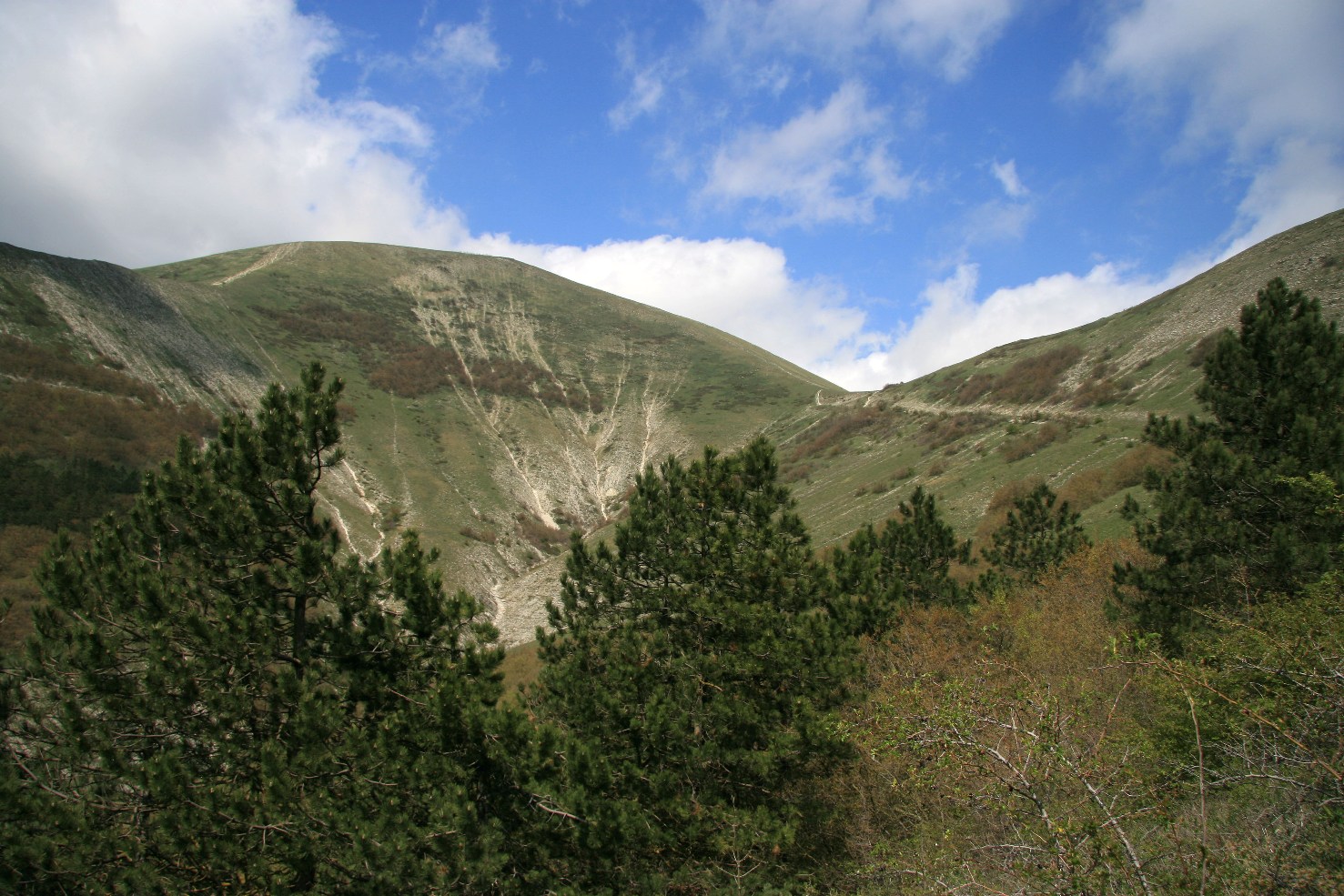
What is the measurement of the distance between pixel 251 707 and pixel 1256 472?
60.1 ft

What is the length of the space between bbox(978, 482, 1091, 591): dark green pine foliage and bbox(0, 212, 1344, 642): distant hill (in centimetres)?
561

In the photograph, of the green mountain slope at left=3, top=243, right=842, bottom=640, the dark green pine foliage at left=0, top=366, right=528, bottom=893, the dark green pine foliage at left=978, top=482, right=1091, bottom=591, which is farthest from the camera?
the green mountain slope at left=3, top=243, right=842, bottom=640

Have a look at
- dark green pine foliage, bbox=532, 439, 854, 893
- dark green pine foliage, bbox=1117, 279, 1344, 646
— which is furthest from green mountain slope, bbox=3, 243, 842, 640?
dark green pine foliage, bbox=1117, 279, 1344, 646

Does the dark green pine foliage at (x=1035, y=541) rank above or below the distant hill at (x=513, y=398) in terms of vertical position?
below

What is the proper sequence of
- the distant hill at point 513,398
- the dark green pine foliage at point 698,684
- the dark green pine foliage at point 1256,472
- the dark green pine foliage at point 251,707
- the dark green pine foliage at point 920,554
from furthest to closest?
the distant hill at point 513,398, the dark green pine foliage at point 920,554, the dark green pine foliage at point 1256,472, the dark green pine foliage at point 698,684, the dark green pine foliage at point 251,707

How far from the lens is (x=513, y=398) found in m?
98.2

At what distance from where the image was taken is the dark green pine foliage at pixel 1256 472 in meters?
12.6

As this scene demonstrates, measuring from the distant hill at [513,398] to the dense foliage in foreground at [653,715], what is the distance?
16.9 meters

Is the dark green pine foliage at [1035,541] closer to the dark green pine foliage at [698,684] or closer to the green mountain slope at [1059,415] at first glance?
the green mountain slope at [1059,415]

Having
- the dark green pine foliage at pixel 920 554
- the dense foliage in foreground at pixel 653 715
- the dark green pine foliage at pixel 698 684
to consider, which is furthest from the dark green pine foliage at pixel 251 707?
the dark green pine foliage at pixel 920 554

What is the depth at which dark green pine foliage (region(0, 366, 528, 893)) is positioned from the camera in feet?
20.6

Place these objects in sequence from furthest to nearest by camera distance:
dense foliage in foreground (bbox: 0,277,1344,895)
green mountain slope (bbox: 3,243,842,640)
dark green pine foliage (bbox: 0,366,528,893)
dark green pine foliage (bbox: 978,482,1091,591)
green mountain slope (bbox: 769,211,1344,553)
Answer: green mountain slope (bbox: 3,243,842,640) < green mountain slope (bbox: 769,211,1344,553) < dark green pine foliage (bbox: 978,482,1091,591) < dark green pine foliage (bbox: 0,366,528,893) < dense foliage in foreground (bbox: 0,277,1344,895)

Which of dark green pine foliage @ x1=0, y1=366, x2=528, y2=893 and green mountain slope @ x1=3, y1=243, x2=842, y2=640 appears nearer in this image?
dark green pine foliage @ x1=0, y1=366, x2=528, y2=893

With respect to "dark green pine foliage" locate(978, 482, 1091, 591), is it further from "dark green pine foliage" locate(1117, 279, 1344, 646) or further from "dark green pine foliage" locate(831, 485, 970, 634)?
"dark green pine foliage" locate(1117, 279, 1344, 646)
